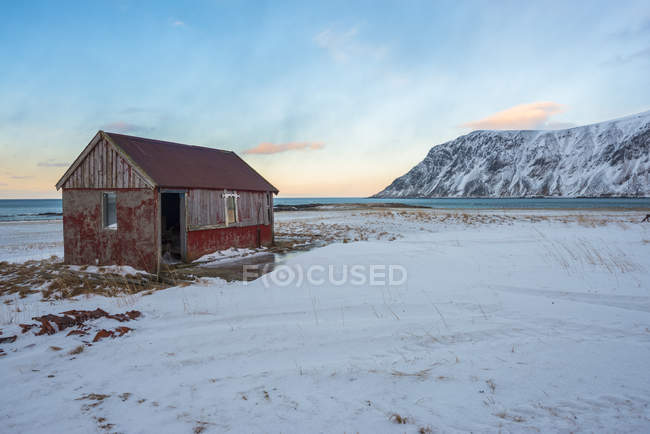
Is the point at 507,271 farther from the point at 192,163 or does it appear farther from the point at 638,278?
the point at 192,163

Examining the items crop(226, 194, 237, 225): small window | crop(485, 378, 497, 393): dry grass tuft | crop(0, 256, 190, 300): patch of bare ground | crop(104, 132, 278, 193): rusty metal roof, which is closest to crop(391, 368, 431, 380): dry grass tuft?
crop(485, 378, 497, 393): dry grass tuft

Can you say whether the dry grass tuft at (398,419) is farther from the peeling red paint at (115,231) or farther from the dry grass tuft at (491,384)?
the peeling red paint at (115,231)

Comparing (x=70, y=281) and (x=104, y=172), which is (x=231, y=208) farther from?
(x=70, y=281)

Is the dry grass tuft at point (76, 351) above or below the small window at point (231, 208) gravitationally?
below

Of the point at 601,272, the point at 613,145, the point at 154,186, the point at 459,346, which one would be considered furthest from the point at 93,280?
the point at 613,145

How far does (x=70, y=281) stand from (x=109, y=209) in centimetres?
366

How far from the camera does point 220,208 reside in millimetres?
14477

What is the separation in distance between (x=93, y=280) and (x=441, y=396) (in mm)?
10699

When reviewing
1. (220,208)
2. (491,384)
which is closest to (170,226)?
(220,208)

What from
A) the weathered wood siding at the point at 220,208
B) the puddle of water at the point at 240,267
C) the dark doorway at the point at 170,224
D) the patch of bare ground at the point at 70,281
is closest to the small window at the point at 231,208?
the weathered wood siding at the point at 220,208

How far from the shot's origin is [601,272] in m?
9.02

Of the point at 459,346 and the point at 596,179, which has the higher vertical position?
the point at 596,179

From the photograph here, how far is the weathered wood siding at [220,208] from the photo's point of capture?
43.7 feet

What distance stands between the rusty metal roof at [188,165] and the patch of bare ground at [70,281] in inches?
→ 133
